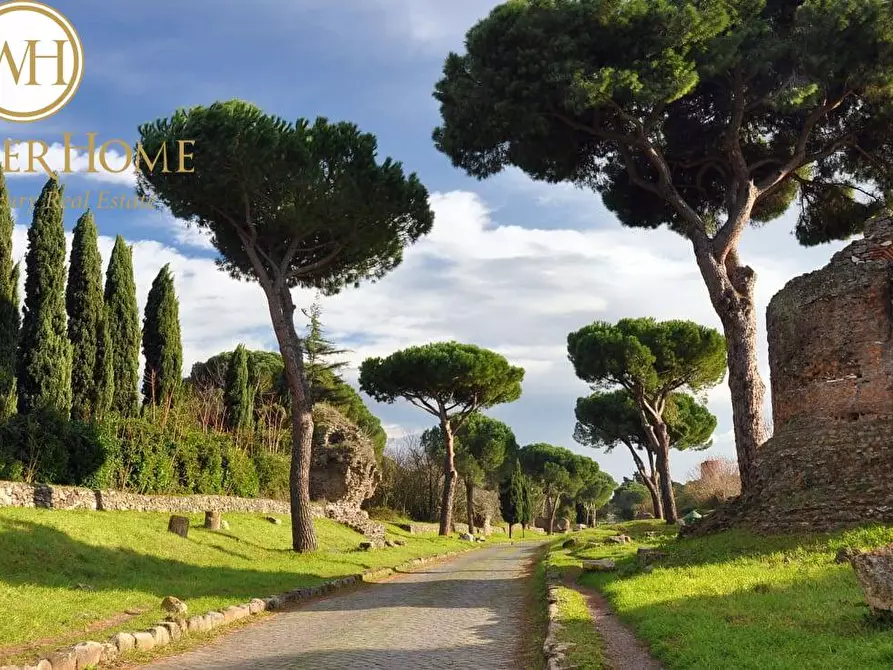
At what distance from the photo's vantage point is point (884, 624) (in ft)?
21.6

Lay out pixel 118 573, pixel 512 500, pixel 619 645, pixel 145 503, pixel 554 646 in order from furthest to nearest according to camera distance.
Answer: pixel 512 500, pixel 145 503, pixel 118 573, pixel 619 645, pixel 554 646

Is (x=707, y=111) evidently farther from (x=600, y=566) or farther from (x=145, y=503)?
(x=145, y=503)

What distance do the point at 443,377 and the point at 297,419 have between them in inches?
623

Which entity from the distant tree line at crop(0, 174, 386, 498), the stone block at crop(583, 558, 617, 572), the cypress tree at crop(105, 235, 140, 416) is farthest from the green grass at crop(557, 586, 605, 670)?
the cypress tree at crop(105, 235, 140, 416)

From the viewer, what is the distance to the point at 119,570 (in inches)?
513

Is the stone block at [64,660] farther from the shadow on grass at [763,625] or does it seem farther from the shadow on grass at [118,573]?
the shadow on grass at [763,625]

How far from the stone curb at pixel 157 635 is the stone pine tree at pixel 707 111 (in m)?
9.61

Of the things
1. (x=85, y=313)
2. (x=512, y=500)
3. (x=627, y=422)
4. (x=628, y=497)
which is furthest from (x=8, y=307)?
(x=628, y=497)

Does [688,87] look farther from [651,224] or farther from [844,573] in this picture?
[844,573]

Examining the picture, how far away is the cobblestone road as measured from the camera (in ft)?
24.2

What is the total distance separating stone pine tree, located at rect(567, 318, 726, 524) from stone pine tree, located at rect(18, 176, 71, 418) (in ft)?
73.1

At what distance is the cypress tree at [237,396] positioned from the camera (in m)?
30.4

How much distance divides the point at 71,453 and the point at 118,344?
704 cm

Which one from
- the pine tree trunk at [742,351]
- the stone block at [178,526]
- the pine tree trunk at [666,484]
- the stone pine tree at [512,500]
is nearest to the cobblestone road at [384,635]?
the stone block at [178,526]
